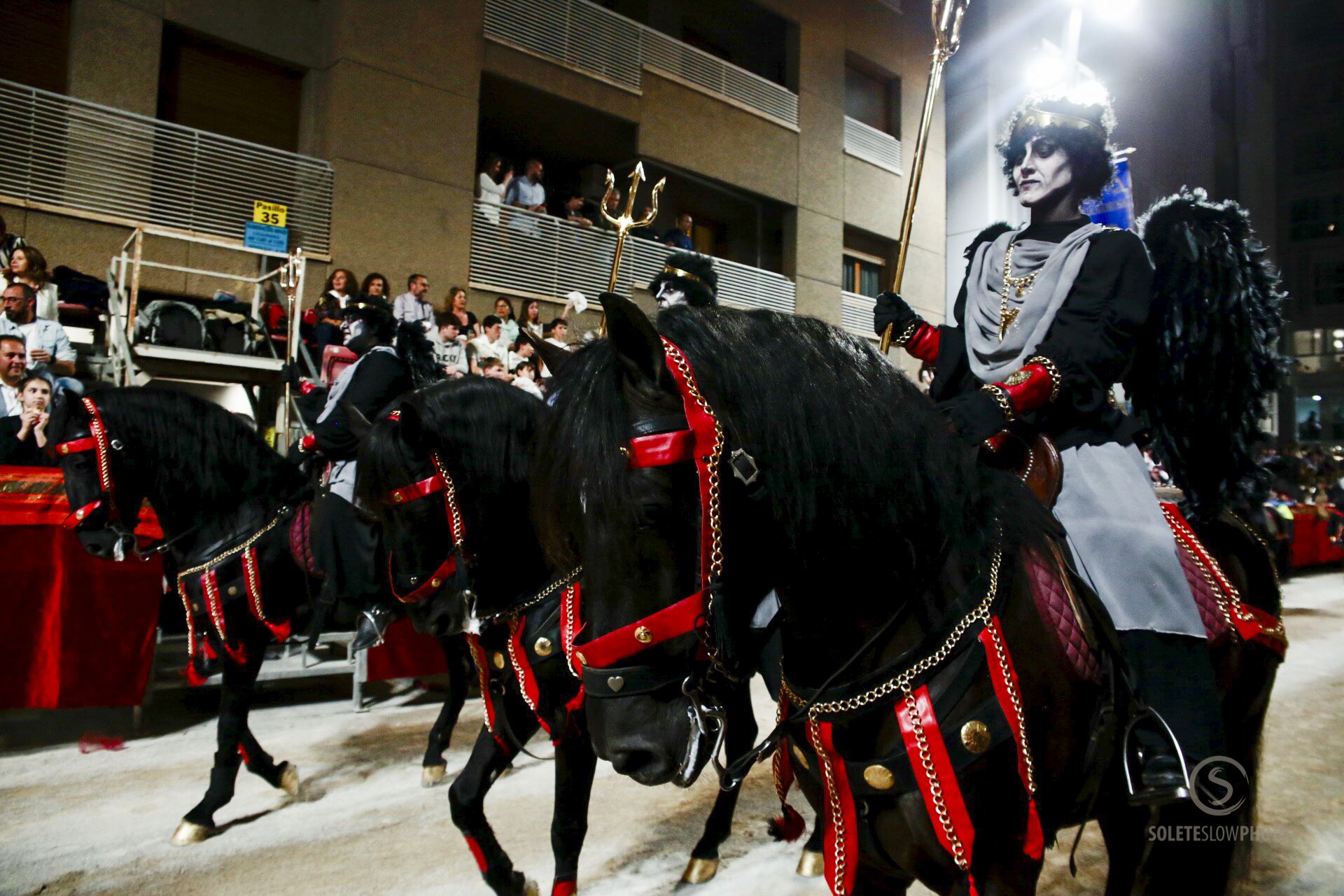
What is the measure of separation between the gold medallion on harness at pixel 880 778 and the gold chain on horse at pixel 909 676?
12cm

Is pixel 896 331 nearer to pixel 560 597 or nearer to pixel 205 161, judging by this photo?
pixel 560 597

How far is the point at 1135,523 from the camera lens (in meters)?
1.89

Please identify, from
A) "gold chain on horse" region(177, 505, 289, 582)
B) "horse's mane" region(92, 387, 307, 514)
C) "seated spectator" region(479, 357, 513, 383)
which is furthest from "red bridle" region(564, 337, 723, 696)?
"seated spectator" region(479, 357, 513, 383)

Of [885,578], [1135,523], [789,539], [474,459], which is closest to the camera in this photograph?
[789,539]

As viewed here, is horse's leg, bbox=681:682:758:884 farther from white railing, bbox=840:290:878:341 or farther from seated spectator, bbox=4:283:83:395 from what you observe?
white railing, bbox=840:290:878:341

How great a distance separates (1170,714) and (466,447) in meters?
2.49

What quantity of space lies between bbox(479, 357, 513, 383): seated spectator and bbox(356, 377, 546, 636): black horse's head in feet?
15.4

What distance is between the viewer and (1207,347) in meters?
2.26

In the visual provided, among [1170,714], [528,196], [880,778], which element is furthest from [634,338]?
[528,196]

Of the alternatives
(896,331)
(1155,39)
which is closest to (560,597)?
(896,331)

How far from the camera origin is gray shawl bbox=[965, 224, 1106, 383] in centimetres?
197

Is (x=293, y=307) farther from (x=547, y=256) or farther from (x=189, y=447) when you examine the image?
(x=189, y=447)

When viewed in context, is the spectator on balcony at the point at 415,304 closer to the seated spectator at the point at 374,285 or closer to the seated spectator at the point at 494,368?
the seated spectator at the point at 374,285

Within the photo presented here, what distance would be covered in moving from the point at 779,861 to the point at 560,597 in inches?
59.5
